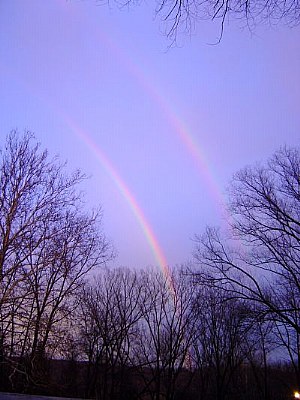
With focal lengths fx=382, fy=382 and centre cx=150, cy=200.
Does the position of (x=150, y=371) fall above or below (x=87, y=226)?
below

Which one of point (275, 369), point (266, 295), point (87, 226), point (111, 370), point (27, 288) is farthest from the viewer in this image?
point (275, 369)

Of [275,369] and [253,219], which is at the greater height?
[253,219]

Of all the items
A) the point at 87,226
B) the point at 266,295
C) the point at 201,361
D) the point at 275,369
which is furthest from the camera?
the point at 275,369

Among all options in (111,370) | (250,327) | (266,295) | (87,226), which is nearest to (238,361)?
(111,370)

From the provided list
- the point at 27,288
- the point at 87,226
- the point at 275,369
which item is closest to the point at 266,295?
the point at 87,226

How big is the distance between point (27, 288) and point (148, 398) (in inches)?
915

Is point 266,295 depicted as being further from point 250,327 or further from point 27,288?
point 27,288

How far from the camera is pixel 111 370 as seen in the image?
29.0m

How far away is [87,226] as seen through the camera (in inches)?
577

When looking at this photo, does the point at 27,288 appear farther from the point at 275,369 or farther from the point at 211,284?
the point at 275,369

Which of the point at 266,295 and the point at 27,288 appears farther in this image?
the point at 266,295

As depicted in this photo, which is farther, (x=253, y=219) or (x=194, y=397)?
(x=194, y=397)

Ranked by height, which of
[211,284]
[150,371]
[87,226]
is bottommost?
[150,371]

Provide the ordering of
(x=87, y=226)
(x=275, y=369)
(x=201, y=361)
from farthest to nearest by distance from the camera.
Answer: (x=275, y=369), (x=201, y=361), (x=87, y=226)
